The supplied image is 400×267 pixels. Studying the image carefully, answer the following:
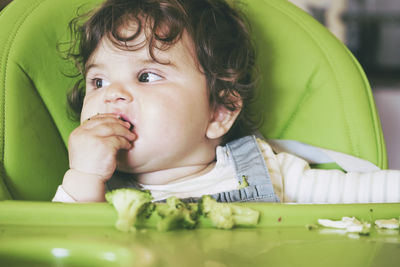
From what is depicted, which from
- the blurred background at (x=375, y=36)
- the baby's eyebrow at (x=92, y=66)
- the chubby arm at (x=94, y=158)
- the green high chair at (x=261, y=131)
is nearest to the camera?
the green high chair at (x=261, y=131)

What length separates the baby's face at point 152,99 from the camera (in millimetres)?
903

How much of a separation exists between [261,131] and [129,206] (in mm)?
558

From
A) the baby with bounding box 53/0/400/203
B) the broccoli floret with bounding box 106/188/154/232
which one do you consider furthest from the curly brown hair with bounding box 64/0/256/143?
the broccoli floret with bounding box 106/188/154/232

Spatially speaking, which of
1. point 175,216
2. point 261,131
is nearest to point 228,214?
point 175,216

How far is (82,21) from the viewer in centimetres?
107

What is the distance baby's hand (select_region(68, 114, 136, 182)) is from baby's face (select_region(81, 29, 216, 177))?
0.03 meters

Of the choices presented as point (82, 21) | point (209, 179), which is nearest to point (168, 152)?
point (209, 179)

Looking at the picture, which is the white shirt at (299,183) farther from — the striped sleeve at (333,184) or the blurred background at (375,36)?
the blurred background at (375,36)

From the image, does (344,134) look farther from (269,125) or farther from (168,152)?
(168,152)

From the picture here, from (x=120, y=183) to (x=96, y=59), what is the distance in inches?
9.2

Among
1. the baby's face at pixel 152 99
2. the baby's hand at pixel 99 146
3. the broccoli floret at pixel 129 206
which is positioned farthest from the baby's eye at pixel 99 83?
the broccoli floret at pixel 129 206

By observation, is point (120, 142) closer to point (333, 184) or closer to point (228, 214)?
point (228, 214)

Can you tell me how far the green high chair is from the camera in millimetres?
586

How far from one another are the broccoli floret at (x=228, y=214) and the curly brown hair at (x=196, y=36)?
0.34 m
